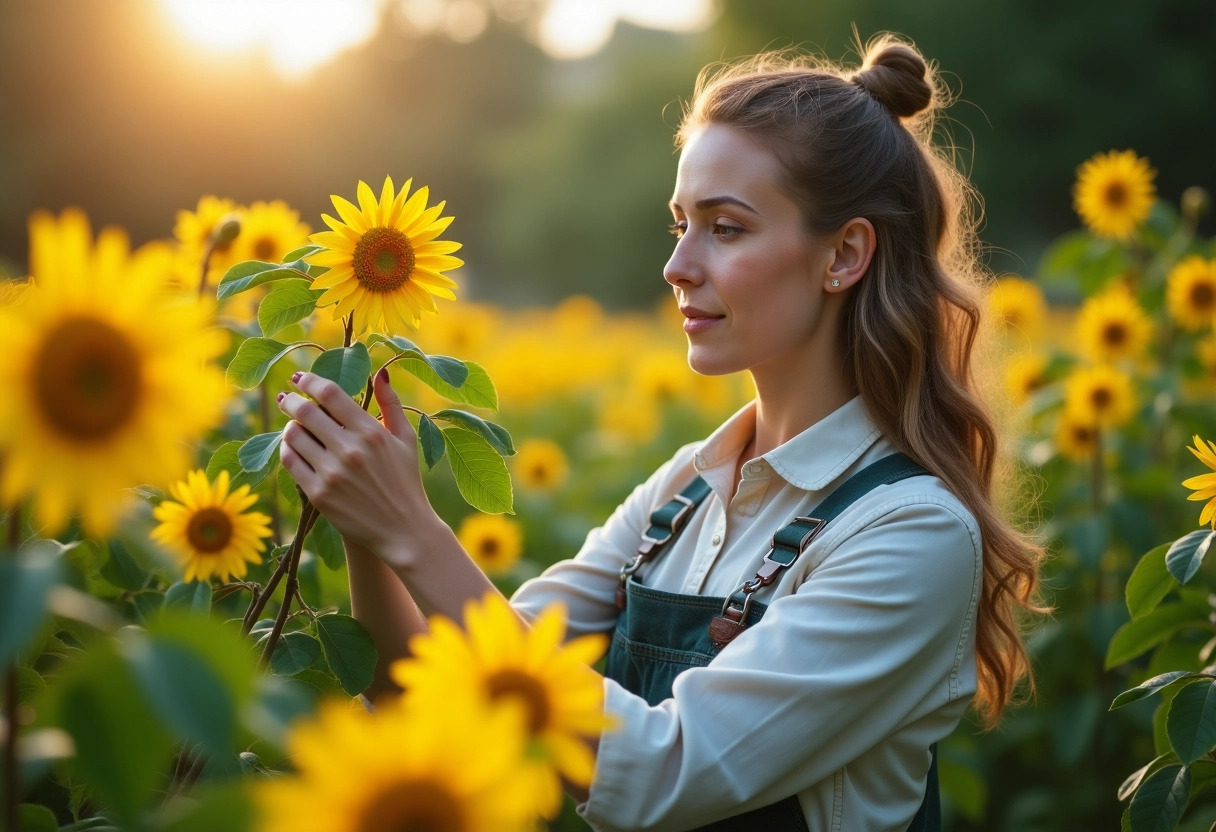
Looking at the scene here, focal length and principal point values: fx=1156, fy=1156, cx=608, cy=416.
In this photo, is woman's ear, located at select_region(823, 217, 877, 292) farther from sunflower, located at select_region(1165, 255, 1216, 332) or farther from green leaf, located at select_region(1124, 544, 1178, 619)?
sunflower, located at select_region(1165, 255, 1216, 332)

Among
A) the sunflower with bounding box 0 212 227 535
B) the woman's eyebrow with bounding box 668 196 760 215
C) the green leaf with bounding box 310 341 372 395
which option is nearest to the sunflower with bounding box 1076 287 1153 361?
the woman's eyebrow with bounding box 668 196 760 215

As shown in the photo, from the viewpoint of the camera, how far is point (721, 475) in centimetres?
207

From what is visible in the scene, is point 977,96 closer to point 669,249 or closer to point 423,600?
point 669,249

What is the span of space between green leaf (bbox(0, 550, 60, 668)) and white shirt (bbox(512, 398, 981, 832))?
82 cm

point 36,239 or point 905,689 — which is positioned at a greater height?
point 36,239

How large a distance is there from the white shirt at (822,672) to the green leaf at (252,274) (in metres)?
0.65

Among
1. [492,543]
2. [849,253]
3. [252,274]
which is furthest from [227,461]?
[492,543]

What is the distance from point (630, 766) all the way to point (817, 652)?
12.1 inches

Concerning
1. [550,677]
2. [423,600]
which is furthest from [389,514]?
[550,677]

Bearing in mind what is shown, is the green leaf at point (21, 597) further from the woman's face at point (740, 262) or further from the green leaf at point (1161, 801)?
the green leaf at point (1161, 801)

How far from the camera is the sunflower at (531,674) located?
2.69 feet

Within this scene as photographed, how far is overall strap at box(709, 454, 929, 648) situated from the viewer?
1.74 m

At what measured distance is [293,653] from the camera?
1428mm

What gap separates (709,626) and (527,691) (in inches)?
37.5
